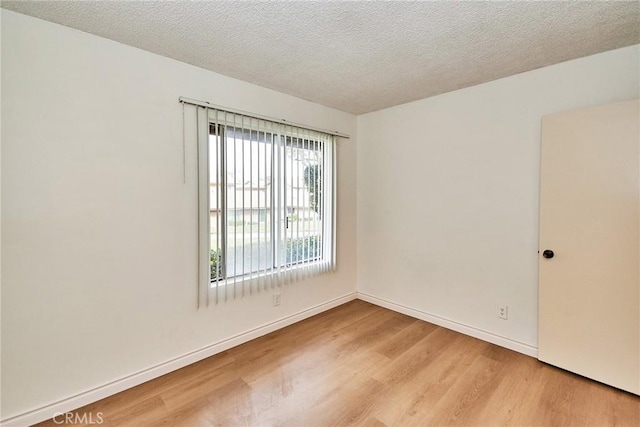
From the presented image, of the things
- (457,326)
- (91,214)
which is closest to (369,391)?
(457,326)

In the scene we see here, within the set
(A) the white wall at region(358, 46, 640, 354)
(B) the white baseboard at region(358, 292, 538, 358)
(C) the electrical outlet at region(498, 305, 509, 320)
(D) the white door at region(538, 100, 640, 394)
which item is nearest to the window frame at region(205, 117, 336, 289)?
(A) the white wall at region(358, 46, 640, 354)

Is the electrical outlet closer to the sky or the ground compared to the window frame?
closer to the ground

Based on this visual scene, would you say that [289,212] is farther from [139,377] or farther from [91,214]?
[139,377]

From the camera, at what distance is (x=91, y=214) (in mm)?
1862

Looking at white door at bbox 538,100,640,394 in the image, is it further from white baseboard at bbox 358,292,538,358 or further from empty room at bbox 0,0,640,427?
white baseboard at bbox 358,292,538,358

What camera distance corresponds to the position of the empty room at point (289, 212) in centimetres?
168

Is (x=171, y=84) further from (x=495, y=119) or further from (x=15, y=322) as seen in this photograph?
(x=495, y=119)

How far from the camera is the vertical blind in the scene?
2338 millimetres

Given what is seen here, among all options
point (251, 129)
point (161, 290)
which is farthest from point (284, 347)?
point (251, 129)

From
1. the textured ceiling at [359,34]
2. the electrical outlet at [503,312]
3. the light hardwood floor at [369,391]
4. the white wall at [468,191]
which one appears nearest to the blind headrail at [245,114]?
the textured ceiling at [359,34]

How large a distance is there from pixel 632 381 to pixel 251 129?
3.41m
